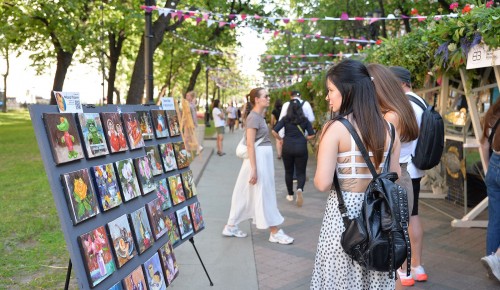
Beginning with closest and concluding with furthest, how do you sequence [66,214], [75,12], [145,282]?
1. [66,214]
2. [145,282]
3. [75,12]

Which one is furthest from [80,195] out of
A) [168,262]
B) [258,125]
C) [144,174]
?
[258,125]

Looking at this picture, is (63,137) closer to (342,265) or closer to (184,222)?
(342,265)

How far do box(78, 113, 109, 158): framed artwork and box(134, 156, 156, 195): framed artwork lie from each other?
42 cm

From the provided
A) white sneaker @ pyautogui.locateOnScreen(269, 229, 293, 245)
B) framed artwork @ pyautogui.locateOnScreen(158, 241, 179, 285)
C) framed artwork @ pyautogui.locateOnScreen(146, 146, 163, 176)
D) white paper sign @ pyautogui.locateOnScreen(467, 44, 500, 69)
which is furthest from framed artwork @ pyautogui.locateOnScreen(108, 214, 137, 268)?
white paper sign @ pyautogui.locateOnScreen(467, 44, 500, 69)

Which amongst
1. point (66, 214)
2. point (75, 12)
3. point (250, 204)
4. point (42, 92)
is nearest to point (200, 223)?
point (250, 204)

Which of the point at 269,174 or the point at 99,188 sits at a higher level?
the point at 99,188

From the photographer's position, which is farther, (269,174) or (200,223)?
(269,174)

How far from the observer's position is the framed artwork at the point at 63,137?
272cm

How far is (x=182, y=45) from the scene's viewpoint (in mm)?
24094

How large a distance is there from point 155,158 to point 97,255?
1649 millimetres

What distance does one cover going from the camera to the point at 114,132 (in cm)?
342

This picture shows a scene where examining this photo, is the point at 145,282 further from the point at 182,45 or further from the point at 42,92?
the point at 42,92

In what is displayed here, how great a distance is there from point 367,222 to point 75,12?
15670 mm

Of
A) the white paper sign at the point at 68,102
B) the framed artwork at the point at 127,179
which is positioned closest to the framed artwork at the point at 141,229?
the framed artwork at the point at 127,179
